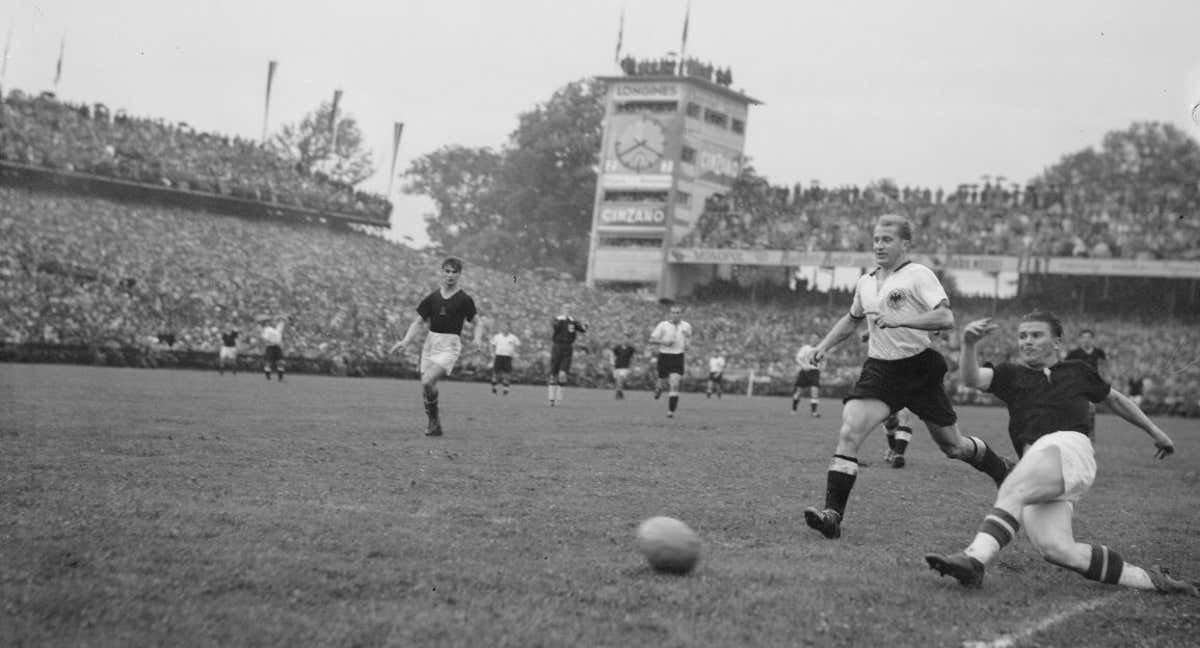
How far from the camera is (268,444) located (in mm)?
12797

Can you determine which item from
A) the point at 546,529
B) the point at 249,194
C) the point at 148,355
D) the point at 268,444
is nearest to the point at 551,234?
the point at 249,194

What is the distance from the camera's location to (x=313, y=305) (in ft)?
140

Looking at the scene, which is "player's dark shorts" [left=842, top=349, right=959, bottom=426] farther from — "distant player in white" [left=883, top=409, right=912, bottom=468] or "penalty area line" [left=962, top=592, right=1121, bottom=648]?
"distant player in white" [left=883, top=409, right=912, bottom=468]

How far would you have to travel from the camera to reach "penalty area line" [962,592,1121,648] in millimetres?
5305

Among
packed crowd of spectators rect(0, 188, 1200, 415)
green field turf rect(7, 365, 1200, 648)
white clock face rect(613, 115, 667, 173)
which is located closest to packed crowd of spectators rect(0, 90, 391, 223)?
packed crowd of spectators rect(0, 188, 1200, 415)

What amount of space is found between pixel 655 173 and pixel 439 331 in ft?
157

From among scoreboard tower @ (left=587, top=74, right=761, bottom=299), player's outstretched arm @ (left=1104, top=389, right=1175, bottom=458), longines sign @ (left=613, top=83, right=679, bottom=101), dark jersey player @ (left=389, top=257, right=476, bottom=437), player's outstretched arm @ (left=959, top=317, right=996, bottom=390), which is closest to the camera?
player's outstretched arm @ (left=959, top=317, right=996, bottom=390)

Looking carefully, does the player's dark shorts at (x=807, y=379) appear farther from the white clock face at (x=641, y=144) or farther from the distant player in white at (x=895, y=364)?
the white clock face at (x=641, y=144)

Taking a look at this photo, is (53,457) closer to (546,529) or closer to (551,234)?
(546,529)

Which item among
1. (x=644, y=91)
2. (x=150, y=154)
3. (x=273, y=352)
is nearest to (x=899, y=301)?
(x=273, y=352)

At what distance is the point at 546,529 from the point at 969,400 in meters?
41.4

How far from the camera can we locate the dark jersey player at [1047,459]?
21.9 feet

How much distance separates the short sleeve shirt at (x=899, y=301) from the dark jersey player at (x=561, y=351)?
17.0 m

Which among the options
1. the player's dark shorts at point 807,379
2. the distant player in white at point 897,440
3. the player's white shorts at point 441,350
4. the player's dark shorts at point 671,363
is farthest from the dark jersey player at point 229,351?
the distant player in white at point 897,440
